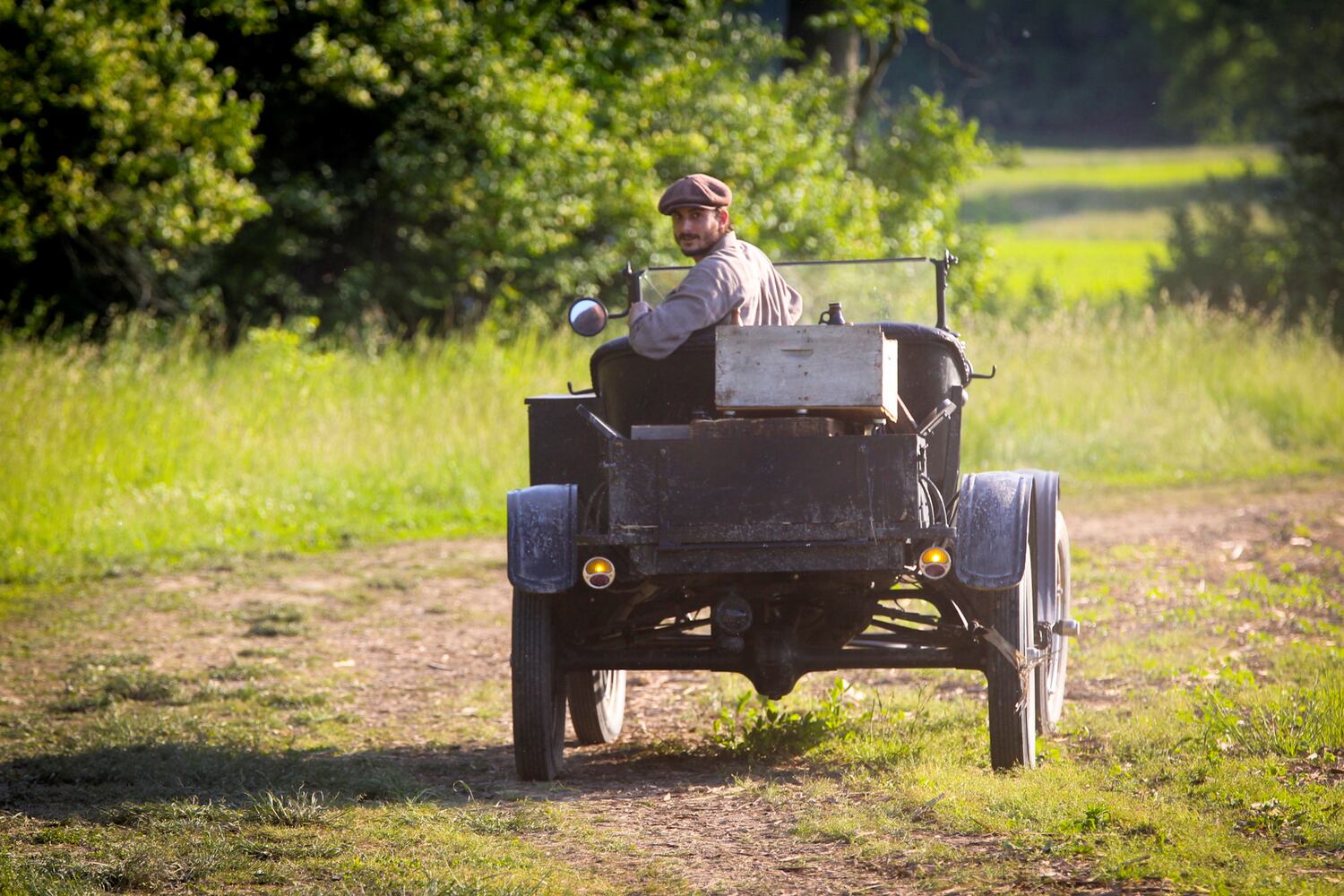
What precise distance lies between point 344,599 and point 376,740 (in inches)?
130

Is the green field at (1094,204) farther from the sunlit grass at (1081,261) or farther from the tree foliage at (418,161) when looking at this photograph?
the tree foliage at (418,161)

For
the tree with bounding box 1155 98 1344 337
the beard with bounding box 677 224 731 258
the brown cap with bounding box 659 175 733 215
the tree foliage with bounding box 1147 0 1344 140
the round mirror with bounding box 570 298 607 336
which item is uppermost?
the tree foliage with bounding box 1147 0 1344 140

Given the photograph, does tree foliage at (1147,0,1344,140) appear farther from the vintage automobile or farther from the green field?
the vintage automobile

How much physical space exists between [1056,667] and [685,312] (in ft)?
7.66

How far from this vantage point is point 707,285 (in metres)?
5.66

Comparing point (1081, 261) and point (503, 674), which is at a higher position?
point (1081, 261)

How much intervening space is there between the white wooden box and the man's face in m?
0.79

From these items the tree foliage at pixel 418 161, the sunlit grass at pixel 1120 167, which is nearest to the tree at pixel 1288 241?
the tree foliage at pixel 418 161

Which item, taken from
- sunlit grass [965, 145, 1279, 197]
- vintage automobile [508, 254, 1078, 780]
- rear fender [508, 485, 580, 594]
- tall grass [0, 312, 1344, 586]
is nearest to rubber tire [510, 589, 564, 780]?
vintage automobile [508, 254, 1078, 780]

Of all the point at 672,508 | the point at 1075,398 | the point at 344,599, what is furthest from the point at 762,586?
the point at 1075,398

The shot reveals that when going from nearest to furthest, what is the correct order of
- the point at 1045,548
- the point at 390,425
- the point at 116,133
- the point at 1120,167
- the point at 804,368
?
the point at 804,368 → the point at 1045,548 → the point at 390,425 → the point at 116,133 → the point at 1120,167

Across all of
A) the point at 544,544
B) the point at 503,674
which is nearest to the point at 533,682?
the point at 544,544

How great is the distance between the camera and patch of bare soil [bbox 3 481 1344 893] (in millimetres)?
→ 4805

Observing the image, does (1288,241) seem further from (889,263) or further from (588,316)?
(588,316)
